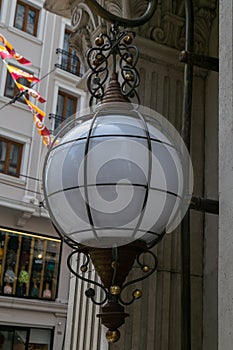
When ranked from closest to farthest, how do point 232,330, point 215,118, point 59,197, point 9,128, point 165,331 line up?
point 232,330, point 59,197, point 165,331, point 215,118, point 9,128

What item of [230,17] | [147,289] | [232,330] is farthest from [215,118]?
[232,330]

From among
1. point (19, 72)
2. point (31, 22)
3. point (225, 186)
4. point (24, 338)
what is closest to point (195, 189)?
point (225, 186)

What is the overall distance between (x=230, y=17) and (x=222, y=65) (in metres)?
0.17

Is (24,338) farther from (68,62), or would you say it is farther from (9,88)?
(68,62)

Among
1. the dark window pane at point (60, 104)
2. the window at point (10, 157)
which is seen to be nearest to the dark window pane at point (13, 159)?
the window at point (10, 157)

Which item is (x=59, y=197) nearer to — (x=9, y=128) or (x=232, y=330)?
(x=232, y=330)

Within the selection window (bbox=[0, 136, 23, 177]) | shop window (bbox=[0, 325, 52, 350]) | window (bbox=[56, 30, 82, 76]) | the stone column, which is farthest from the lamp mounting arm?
window (bbox=[56, 30, 82, 76])

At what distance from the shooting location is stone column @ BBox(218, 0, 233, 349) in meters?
1.44

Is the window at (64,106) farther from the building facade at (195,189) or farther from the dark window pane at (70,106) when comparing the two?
the building facade at (195,189)

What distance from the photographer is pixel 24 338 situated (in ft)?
50.6

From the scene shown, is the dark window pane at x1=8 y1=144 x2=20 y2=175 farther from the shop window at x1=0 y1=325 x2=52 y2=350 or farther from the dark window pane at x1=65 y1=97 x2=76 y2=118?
the shop window at x1=0 y1=325 x2=52 y2=350

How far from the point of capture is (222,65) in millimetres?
1733

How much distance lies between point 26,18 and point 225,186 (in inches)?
639

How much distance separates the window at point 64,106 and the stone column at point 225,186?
15.2 metres
